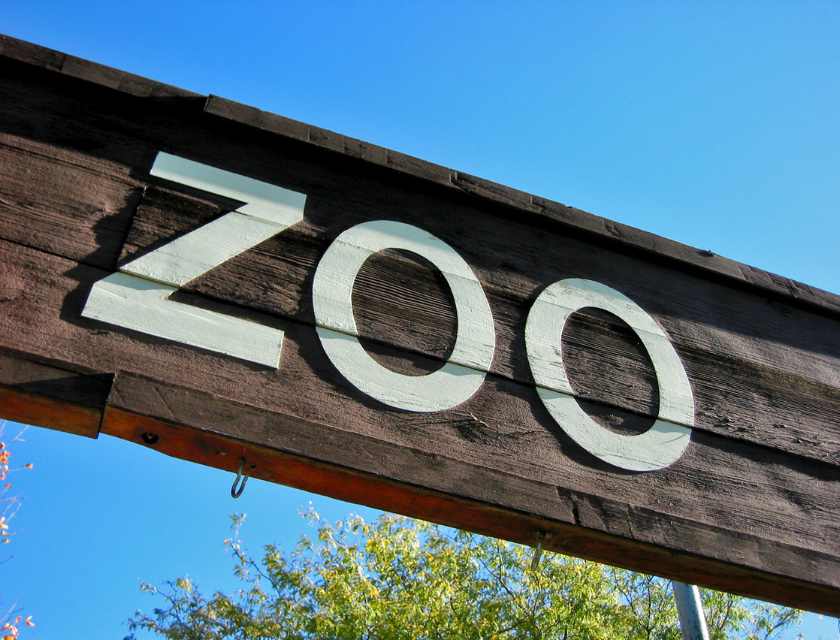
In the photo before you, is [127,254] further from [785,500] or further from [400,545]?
[400,545]

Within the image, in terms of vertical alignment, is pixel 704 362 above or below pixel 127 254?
above

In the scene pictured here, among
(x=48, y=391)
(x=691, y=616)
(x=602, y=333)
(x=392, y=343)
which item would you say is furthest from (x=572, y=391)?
(x=691, y=616)

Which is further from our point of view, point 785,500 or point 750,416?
point 750,416

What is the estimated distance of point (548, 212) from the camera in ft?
6.23

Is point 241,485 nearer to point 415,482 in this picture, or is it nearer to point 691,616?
point 415,482

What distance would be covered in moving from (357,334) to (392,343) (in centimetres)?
9

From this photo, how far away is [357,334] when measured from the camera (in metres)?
1.53

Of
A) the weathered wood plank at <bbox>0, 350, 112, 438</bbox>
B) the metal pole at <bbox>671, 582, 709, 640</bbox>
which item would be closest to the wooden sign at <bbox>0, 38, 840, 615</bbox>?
the weathered wood plank at <bbox>0, 350, 112, 438</bbox>

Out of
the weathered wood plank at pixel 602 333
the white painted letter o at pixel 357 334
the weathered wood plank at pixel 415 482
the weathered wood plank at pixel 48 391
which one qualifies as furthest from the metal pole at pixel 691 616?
the weathered wood plank at pixel 48 391

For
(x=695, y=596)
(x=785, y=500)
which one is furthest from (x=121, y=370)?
(x=695, y=596)

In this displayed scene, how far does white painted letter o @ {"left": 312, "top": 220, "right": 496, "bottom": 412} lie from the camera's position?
1488mm

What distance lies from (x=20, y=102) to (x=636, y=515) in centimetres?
189

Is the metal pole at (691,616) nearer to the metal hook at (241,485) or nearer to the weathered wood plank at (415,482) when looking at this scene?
the weathered wood plank at (415,482)

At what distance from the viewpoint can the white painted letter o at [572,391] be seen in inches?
62.5
